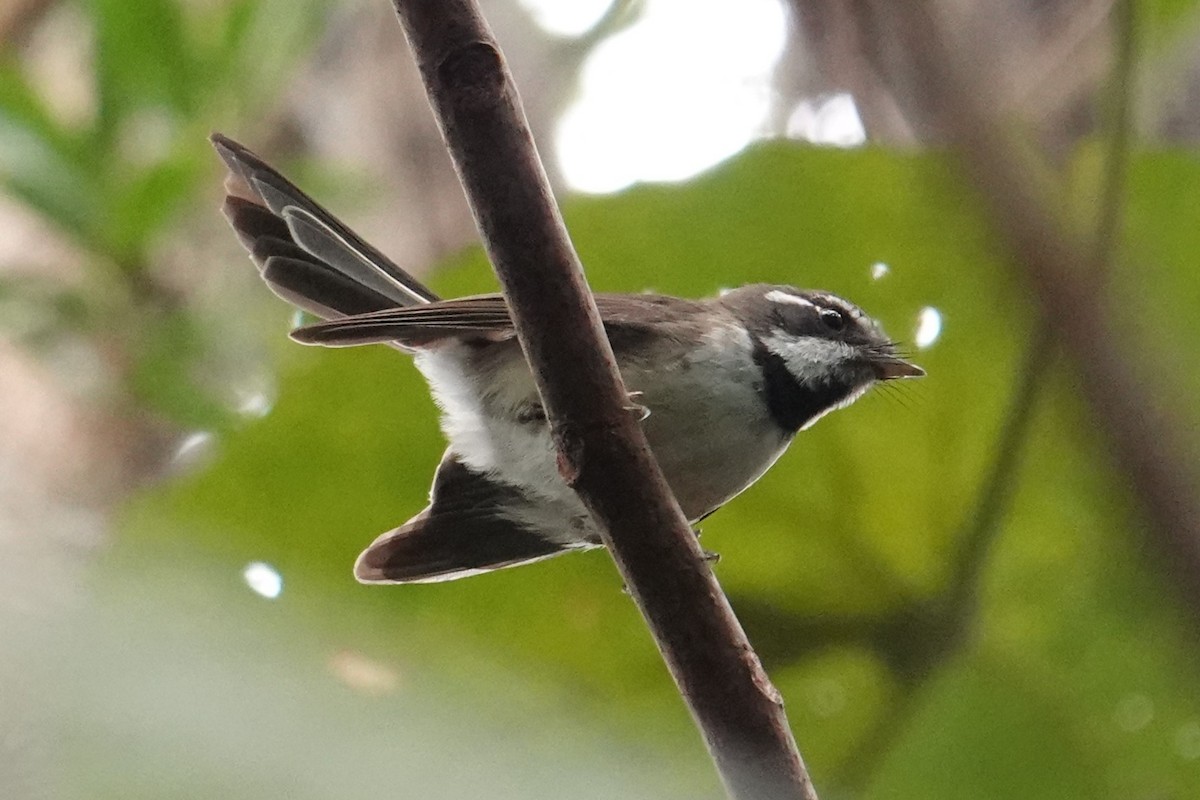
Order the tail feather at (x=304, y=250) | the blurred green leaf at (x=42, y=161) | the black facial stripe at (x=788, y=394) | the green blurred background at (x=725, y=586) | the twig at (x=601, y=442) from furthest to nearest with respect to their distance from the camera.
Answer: the blurred green leaf at (x=42, y=161), the black facial stripe at (x=788, y=394), the tail feather at (x=304, y=250), the green blurred background at (x=725, y=586), the twig at (x=601, y=442)

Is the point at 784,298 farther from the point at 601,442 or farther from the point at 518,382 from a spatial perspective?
the point at 601,442

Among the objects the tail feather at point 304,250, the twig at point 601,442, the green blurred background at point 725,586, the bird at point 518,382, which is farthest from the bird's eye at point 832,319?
the twig at point 601,442

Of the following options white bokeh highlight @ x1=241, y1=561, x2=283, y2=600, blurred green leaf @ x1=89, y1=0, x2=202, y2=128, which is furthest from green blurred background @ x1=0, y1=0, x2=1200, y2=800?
blurred green leaf @ x1=89, y1=0, x2=202, y2=128

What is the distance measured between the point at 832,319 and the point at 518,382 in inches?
22.8

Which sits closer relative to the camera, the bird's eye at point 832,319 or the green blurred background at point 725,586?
the green blurred background at point 725,586

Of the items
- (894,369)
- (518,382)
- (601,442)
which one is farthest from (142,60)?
(601,442)

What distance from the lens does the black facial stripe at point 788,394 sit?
213cm

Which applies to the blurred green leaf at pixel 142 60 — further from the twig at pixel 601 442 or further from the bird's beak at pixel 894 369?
the twig at pixel 601 442

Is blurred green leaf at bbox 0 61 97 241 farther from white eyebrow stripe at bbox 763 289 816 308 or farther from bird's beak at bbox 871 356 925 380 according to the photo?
bird's beak at bbox 871 356 925 380

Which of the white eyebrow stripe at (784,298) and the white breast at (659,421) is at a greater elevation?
the white eyebrow stripe at (784,298)

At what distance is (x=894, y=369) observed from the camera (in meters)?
2.11

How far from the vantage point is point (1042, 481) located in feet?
5.36

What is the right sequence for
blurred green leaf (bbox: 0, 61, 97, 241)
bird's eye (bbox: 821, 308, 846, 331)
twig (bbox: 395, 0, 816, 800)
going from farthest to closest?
blurred green leaf (bbox: 0, 61, 97, 241), bird's eye (bbox: 821, 308, 846, 331), twig (bbox: 395, 0, 816, 800)

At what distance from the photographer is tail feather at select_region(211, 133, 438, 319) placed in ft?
6.14
